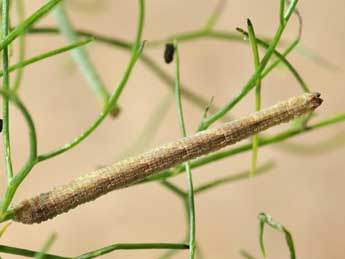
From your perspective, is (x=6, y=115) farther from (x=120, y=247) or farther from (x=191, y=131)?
(x=191, y=131)

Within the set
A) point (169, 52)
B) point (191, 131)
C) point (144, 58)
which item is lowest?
point (169, 52)

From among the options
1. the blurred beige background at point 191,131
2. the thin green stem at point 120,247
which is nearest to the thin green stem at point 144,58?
the thin green stem at point 120,247

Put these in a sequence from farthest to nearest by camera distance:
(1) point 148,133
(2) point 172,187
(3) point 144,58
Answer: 1. (1) point 148,133
2. (3) point 144,58
3. (2) point 172,187

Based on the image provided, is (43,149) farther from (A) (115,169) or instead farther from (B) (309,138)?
(A) (115,169)

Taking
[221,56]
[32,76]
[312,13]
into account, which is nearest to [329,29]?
[312,13]

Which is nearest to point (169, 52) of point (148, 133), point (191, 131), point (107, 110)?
point (107, 110)

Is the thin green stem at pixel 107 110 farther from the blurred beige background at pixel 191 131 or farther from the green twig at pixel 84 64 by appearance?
the blurred beige background at pixel 191 131

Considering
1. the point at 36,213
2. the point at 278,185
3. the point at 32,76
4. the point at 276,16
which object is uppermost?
the point at 276,16
